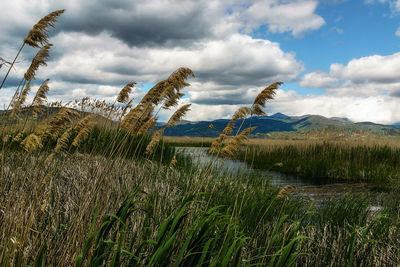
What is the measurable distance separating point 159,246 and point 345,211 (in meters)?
5.61

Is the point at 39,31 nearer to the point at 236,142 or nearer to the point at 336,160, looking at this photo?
the point at 236,142

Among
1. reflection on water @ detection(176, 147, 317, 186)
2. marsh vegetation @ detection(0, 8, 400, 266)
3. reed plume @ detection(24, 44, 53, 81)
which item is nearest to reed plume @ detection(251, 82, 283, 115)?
marsh vegetation @ detection(0, 8, 400, 266)

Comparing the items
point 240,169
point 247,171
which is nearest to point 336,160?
point 240,169

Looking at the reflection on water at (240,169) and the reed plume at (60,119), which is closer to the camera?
the reed plume at (60,119)

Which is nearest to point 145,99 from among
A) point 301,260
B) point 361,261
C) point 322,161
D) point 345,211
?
point 301,260

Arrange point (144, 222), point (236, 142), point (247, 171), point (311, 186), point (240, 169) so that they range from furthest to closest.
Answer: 1. point (240, 169)
2. point (311, 186)
3. point (247, 171)
4. point (236, 142)
5. point (144, 222)

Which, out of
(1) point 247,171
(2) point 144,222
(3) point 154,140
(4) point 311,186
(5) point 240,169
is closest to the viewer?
(2) point 144,222

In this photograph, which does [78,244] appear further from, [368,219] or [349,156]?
[349,156]

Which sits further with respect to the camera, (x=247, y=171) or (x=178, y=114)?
(x=247, y=171)

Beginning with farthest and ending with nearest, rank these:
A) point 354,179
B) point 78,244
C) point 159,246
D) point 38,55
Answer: point 354,179
point 38,55
point 78,244
point 159,246

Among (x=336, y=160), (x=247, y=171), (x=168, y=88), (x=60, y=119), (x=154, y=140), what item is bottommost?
(x=247, y=171)

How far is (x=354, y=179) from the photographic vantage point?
16.0m

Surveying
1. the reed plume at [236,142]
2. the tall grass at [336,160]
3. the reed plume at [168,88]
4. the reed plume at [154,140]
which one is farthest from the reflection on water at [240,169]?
the reed plume at [168,88]

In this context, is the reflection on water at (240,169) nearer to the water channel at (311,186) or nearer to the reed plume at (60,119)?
the water channel at (311,186)
